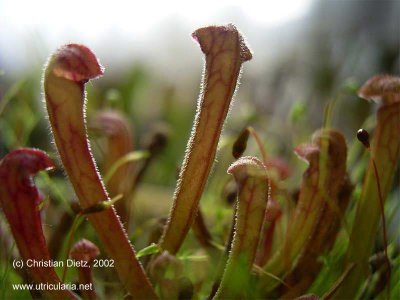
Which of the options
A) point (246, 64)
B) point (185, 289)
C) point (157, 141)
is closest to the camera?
point (185, 289)

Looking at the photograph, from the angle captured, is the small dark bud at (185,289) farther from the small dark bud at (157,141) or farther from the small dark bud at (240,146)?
the small dark bud at (157,141)

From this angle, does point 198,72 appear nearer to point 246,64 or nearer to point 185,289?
point 246,64

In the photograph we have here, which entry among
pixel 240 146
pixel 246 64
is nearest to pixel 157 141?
pixel 240 146

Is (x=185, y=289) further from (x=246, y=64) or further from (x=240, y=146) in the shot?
(x=246, y=64)

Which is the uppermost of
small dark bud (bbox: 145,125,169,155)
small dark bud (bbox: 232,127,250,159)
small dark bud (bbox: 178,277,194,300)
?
small dark bud (bbox: 232,127,250,159)

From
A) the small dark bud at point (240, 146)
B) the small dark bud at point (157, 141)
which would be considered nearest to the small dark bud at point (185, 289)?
the small dark bud at point (240, 146)

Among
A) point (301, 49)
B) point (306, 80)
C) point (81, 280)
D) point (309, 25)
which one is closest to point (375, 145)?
point (81, 280)

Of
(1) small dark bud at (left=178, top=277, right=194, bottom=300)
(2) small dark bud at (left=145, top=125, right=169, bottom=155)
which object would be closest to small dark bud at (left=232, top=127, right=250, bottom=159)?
(1) small dark bud at (left=178, top=277, right=194, bottom=300)

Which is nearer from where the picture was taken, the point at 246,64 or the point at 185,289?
the point at 185,289

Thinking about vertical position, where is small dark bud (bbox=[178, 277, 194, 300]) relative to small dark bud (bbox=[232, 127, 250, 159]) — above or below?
below

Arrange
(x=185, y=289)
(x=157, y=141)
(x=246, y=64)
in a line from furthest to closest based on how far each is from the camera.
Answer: (x=246, y=64), (x=157, y=141), (x=185, y=289)

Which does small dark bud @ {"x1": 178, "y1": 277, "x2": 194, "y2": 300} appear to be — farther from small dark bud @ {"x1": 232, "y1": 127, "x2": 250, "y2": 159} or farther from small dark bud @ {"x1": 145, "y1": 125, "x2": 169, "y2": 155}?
small dark bud @ {"x1": 145, "y1": 125, "x2": 169, "y2": 155}
